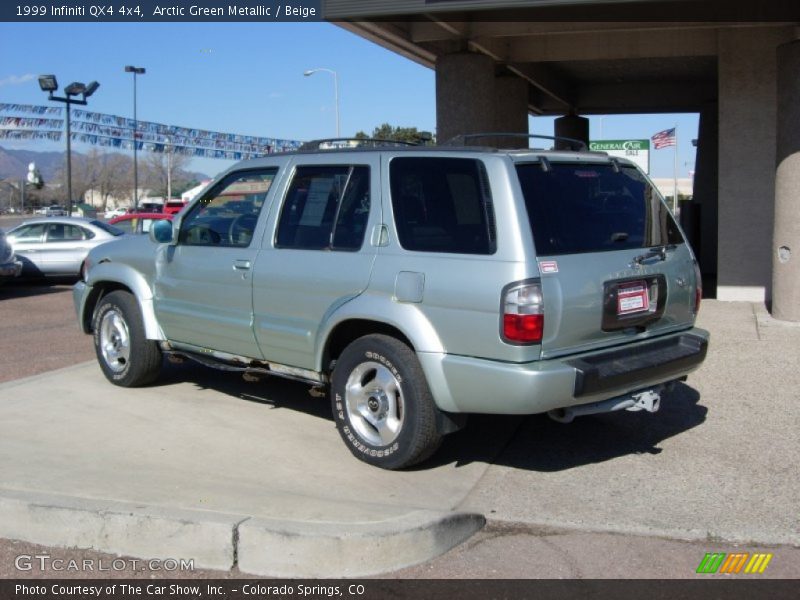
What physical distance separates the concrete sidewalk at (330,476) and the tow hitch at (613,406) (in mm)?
461

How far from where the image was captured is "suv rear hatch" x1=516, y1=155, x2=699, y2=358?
4.99 metres

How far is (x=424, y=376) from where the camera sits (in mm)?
5250

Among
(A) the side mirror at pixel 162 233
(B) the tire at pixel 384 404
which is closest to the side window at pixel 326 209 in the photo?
(B) the tire at pixel 384 404

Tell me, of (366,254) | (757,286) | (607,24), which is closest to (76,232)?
(607,24)

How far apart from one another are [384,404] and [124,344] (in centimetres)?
295

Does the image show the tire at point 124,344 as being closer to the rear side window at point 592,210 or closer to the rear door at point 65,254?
the rear side window at point 592,210

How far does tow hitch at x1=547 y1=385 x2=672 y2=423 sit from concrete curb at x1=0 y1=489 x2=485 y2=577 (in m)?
0.87

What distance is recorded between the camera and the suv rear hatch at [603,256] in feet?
16.4

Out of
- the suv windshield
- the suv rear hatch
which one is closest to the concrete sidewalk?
the suv rear hatch

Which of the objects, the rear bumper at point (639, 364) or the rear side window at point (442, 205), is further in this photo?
the rear side window at point (442, 205)

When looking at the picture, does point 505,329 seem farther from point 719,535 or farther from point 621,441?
point 621,441

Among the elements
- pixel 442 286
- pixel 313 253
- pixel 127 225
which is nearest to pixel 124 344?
pixel 313 253

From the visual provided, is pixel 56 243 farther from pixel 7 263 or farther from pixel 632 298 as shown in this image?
pixel 632 298
